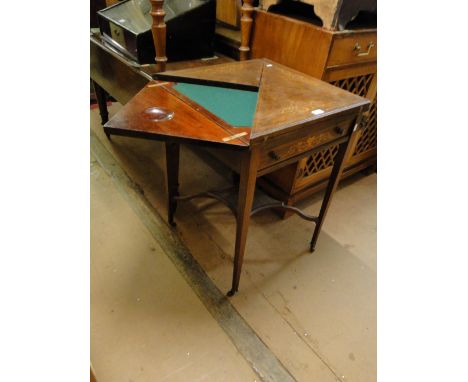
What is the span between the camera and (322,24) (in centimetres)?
133

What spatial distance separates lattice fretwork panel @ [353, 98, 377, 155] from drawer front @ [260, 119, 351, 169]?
92 centimetres

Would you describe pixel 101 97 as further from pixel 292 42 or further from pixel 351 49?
pixel 351 49

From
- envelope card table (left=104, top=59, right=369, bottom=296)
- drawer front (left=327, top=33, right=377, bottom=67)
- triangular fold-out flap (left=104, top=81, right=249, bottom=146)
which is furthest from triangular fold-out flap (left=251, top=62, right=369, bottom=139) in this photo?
drawer front (left=327, top=33, right=377, bottom=67)

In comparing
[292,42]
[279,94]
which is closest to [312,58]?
[292,42]

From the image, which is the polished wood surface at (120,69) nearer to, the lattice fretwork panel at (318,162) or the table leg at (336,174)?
the lattice fretwork panel at (318,162)

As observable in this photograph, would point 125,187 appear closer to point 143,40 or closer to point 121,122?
point 143,40

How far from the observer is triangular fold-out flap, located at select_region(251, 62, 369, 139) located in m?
0.94

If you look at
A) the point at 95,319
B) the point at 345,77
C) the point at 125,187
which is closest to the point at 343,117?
the point at 345,77

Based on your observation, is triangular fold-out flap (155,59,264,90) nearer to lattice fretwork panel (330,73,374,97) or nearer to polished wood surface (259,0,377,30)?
polished wood surface (259,0,377,30)

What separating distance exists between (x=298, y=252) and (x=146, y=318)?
822mm

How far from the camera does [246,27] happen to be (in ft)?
5.04

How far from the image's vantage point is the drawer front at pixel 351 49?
4.30 ft

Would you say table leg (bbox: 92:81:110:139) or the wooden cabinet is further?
table leg (bbox: 92:81:110:139)

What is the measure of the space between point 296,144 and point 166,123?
0.44m
